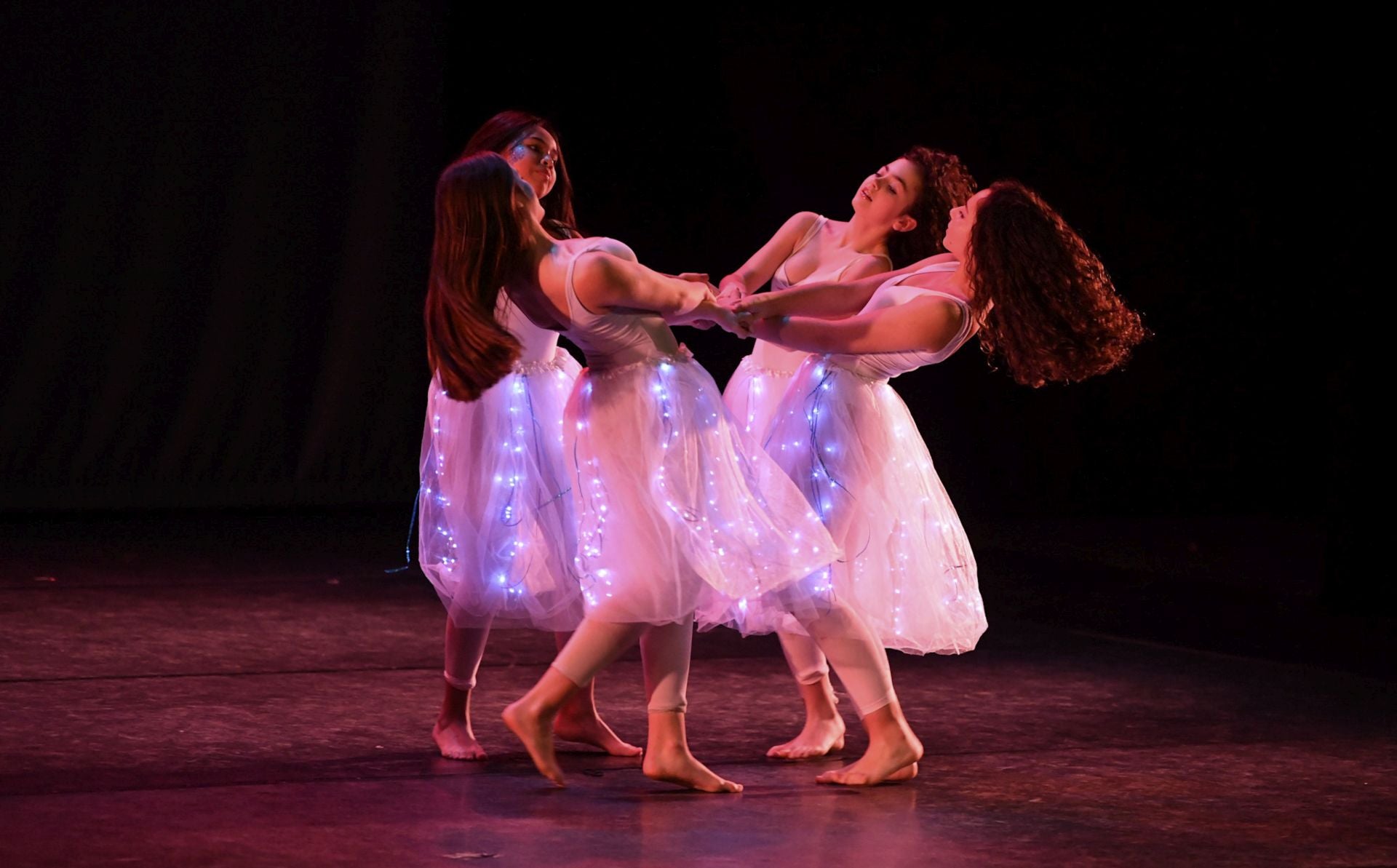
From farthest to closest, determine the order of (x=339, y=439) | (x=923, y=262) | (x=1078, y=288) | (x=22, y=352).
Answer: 1. (x=339, y=439)
2. (x=22, y=352)
3. (x=923, y=262)
4. (x=1078, y=288)

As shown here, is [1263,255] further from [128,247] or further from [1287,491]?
[128,247]

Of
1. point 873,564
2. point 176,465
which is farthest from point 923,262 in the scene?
point 176,465

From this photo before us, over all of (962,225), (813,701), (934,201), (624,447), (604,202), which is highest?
(604,202)

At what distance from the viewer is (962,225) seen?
12.0ft

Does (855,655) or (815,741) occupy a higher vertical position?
(855,655)

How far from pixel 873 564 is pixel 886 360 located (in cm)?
42

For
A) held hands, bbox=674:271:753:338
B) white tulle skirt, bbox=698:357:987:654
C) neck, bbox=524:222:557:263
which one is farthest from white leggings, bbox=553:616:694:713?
neck, bbox=524:222:557:263

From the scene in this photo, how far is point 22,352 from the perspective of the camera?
8008mm

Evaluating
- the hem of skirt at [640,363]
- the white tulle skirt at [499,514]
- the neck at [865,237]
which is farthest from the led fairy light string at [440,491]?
the neck at [865,237]

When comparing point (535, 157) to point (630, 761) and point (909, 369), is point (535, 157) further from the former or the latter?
point (630, 761)

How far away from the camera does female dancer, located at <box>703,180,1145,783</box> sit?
3.53m

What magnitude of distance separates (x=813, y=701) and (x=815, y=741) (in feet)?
0.30

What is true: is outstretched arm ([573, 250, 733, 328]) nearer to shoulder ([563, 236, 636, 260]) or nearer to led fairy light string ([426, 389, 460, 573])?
shoulder ([563, 236, 636, 260])

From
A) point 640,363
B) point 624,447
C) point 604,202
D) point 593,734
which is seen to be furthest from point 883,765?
point 604,202
